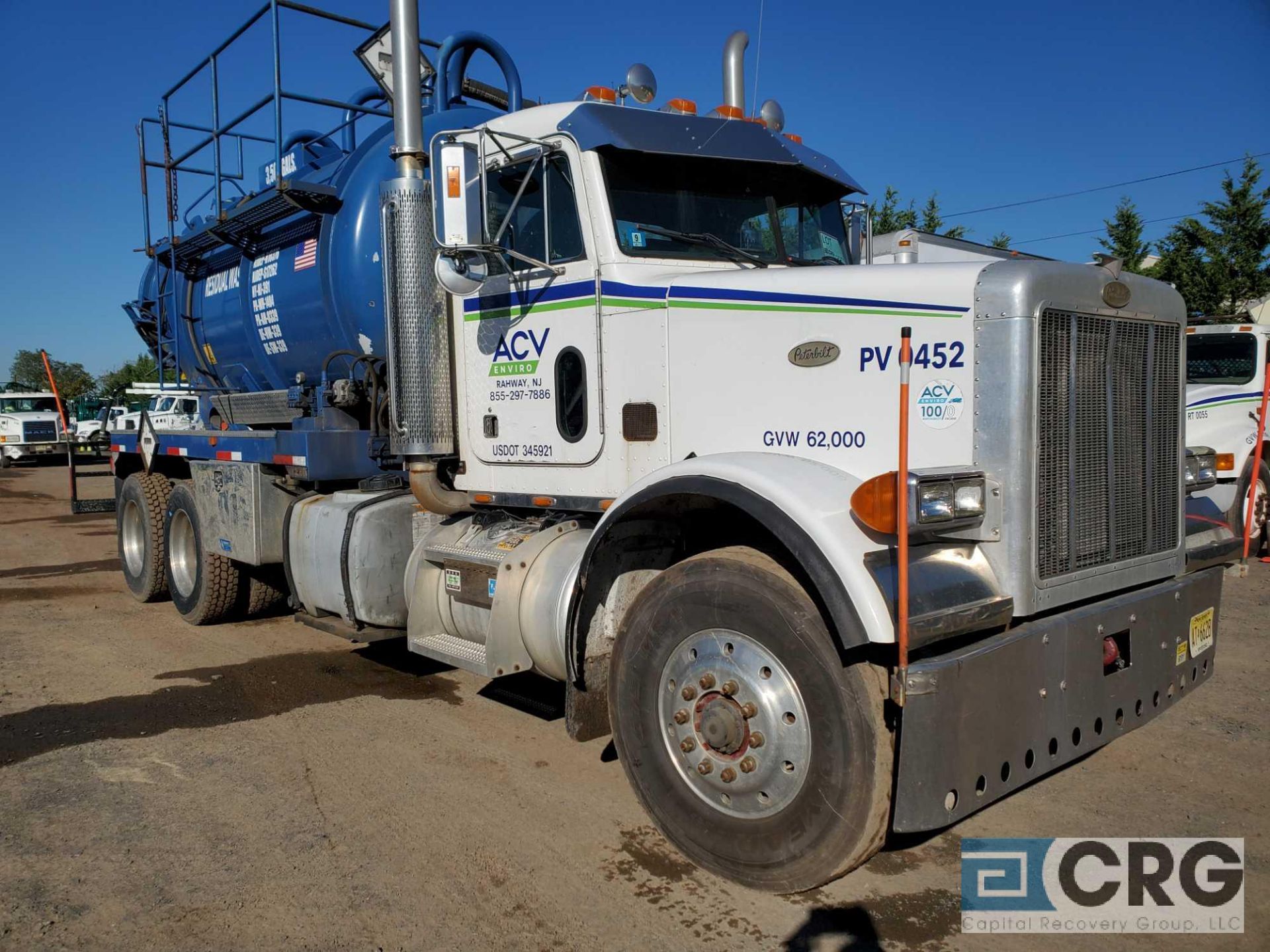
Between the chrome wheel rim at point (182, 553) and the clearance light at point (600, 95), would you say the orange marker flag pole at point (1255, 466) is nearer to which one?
the clearance light at point (600, 95)

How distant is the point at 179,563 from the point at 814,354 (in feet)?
20.9

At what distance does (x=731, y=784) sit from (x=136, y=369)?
203ft

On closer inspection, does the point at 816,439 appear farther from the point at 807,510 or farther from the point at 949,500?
the point at 949,500

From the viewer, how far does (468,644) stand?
499 cm

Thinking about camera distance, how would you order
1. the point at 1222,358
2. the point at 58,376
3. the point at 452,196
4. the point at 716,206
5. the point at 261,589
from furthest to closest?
1. the point at 58,376
2. the point at 1222,358
3. the point at 261,589
4. the point at 716,206
5. the point at 452,196

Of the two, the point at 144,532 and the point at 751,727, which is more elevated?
the point at 144,532

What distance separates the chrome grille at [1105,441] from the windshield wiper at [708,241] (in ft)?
5.07

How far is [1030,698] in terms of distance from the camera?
10.3ft

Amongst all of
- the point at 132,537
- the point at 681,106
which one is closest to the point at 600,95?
the point at 681,106

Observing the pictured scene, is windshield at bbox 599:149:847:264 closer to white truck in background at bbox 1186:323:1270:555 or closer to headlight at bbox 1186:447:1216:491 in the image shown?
headlight at bbox 1186:447:1216:491

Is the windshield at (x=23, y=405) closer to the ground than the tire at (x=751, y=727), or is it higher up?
higher up

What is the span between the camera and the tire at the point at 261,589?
304 inches

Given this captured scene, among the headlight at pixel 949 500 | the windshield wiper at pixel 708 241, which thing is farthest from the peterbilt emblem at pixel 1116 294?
the windshield wiper at pixel 708 241

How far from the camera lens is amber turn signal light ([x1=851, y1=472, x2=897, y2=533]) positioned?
3.00 meters
